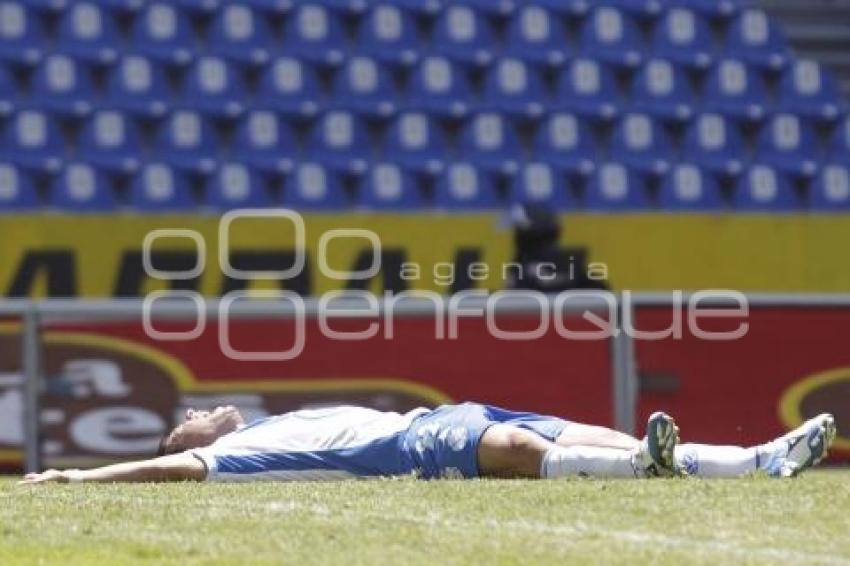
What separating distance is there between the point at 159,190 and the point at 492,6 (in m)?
3.42

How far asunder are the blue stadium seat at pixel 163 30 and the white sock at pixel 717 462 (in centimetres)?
977

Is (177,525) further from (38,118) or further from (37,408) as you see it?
(38,118)

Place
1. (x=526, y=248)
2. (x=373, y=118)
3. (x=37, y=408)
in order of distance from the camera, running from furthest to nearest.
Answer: (x=373, y=118)
(x=526, y=248)
(x=37, y=408)

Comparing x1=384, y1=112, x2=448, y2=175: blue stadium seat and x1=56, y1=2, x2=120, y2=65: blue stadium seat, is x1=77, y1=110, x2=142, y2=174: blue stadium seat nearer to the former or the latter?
x1=56, y1=2, x2=120, y2=65: blue stadium seat

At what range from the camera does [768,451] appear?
7320 mm

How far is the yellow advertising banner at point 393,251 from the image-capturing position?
49.9ft

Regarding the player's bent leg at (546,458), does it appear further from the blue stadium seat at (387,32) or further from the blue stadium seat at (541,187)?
the blue stadium seat at (387,32)

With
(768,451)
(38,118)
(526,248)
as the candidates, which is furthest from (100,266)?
(768,451)

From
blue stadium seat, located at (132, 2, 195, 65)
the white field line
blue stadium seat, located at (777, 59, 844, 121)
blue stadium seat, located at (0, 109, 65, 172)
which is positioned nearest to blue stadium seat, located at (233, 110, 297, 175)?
blue stadium seat, located at (132, 2, 195, 65)

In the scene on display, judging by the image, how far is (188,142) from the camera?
16.0 meters

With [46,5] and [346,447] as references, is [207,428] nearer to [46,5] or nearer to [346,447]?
[346,447]

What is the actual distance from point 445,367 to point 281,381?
964mm

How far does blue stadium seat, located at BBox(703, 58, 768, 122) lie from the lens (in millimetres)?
17156

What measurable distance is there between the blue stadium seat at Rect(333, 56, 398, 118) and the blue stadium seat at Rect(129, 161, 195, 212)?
158 centimetres
